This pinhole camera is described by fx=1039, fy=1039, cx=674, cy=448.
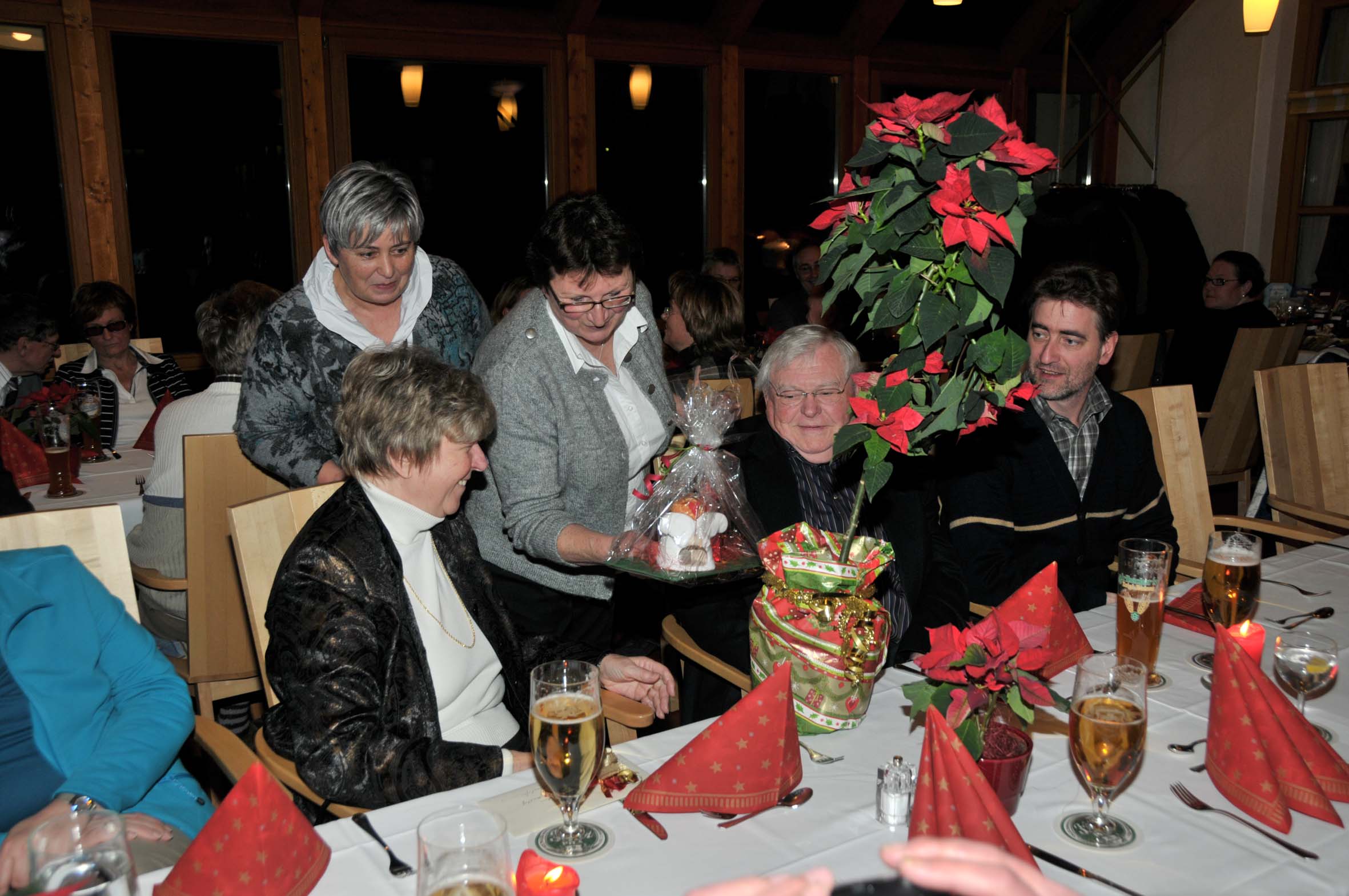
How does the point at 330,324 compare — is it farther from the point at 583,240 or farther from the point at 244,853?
the point at 244,853

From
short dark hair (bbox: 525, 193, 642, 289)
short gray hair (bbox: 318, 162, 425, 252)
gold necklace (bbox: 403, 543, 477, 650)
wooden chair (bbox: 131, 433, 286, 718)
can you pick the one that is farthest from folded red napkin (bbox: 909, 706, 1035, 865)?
wooden chair (bbox: 131, 433, 286, 718)

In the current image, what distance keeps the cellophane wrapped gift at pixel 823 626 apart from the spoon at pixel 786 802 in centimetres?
16

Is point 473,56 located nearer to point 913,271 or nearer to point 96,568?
point 96,568

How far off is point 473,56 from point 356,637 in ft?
20.1

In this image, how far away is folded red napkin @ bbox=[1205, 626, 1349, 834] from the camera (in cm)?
150

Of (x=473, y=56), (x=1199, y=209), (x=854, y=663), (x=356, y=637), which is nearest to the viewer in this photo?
(x=854, y=663)

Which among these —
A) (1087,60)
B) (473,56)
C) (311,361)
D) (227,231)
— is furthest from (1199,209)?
(311,361)

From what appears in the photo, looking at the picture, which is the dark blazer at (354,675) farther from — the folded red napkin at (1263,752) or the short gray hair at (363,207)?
the folded red napkin at (1263,752)

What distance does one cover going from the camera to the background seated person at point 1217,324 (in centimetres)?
629

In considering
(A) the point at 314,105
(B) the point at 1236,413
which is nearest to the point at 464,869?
(B) the point at 1236,413

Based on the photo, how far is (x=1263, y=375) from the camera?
12.5ft

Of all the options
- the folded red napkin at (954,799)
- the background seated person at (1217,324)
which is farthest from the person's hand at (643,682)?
the background seated person at (1217,324)

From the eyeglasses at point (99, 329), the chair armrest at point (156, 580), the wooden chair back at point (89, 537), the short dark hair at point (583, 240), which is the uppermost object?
the short dark hair at point (583, 240)

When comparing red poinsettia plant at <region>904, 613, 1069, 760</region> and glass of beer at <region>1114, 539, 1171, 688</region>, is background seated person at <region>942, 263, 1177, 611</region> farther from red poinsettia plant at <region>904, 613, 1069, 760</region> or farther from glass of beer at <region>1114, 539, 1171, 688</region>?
red poinsettia plant at <region>904, 613, 1069, 760</region>
